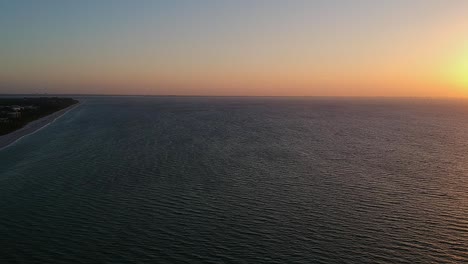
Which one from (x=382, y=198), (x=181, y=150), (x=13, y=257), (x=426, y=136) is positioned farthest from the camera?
(x=426, y=136)

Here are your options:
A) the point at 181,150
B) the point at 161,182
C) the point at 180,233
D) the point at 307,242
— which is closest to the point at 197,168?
the point at 161,182

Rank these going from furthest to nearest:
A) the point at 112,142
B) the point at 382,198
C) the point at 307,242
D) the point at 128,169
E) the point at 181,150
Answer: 1. the point at 112,142
2. the point at 181,150
3. the point at 128,169
4. the point at 382,198
5. the point at 307,242

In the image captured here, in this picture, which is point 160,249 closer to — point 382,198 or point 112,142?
point 382,198

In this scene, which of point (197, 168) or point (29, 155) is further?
point (29, 155)

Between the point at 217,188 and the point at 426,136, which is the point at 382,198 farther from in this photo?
the point at 426,136

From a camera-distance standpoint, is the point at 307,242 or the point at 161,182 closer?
the point at 307,242

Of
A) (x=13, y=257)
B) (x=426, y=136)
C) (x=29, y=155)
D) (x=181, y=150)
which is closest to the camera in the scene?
(x=13, y=257)

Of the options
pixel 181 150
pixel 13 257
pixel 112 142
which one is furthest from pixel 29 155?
pixel 13 257

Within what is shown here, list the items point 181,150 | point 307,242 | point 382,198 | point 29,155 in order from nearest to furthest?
point 307,242 → point 382,198 → point 29,155 → point 181,150
